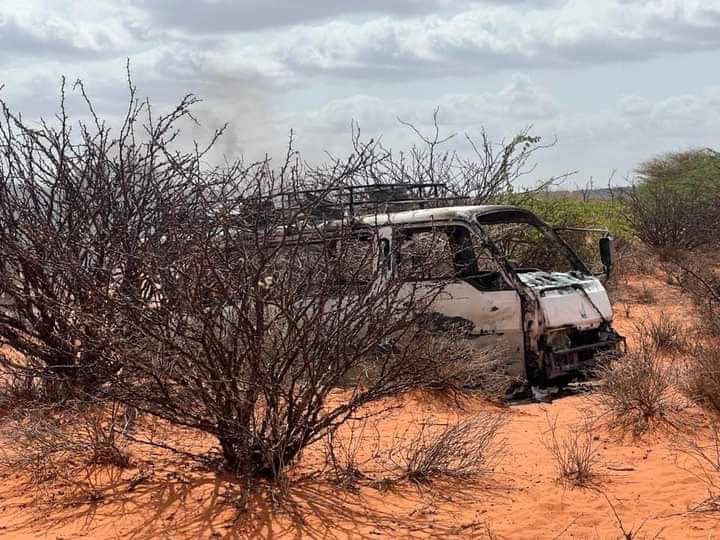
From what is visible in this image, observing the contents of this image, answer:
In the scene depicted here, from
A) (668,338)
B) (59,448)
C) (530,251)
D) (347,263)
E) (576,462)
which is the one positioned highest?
(347,263)

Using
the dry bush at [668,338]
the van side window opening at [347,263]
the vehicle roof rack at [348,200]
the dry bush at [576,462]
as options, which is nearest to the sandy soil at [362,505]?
the dry bush at [576,462]

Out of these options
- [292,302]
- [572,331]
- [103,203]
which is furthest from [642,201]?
[292,302]

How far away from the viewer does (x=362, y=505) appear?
17.3ft

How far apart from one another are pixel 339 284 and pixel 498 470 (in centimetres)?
158

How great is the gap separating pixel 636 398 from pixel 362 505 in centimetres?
269

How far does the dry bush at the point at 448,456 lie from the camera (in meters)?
5.71

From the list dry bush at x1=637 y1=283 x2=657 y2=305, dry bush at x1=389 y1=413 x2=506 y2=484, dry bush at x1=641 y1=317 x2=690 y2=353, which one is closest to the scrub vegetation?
dry bush at x1=389 y1=413 x2=506 y2=484

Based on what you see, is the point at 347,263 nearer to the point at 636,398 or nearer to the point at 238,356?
the point at 238,356

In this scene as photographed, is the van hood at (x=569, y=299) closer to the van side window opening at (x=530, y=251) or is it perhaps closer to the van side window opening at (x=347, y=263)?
the van side window opening at (x=530, y=251)

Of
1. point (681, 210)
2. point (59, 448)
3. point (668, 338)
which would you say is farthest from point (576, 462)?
point (681, 210)

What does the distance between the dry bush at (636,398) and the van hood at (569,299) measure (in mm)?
913

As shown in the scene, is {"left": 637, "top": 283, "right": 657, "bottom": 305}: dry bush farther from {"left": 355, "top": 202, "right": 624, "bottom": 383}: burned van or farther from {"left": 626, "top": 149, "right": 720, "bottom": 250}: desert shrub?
{"left": 355, "top": 202, "right": 624, "bottom": 383}: burned van

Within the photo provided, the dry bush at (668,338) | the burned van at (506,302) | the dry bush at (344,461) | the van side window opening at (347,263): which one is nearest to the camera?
the van side window opening at (347,263)

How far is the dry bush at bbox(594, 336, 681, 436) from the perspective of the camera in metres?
6.97
